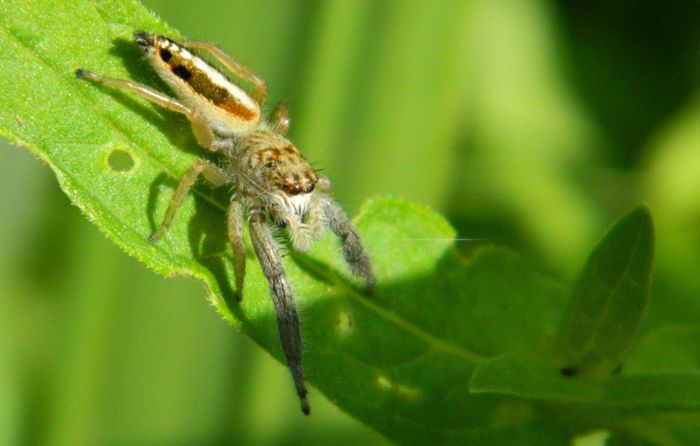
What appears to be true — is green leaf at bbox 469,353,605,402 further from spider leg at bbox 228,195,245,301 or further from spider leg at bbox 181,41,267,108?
spider leg at bbox 181,41,267,108

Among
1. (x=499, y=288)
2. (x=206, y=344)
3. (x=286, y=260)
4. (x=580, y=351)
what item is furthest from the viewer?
(x=206, y=344)

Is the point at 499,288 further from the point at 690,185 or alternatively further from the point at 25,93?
the point at 690,185

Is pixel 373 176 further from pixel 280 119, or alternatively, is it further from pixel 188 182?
pixel 188 182

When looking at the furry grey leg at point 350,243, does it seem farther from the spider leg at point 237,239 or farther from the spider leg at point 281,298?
the spider leg at point 237,239

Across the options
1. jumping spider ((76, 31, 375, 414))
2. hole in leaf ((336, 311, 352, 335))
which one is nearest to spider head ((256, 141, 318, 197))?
jumping spider ((76, 31, 375, 414))

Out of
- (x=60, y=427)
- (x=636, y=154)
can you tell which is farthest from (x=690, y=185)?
(x=60, y=427)

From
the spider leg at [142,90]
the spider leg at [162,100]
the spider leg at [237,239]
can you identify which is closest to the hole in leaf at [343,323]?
the spider leg at [237,239]
